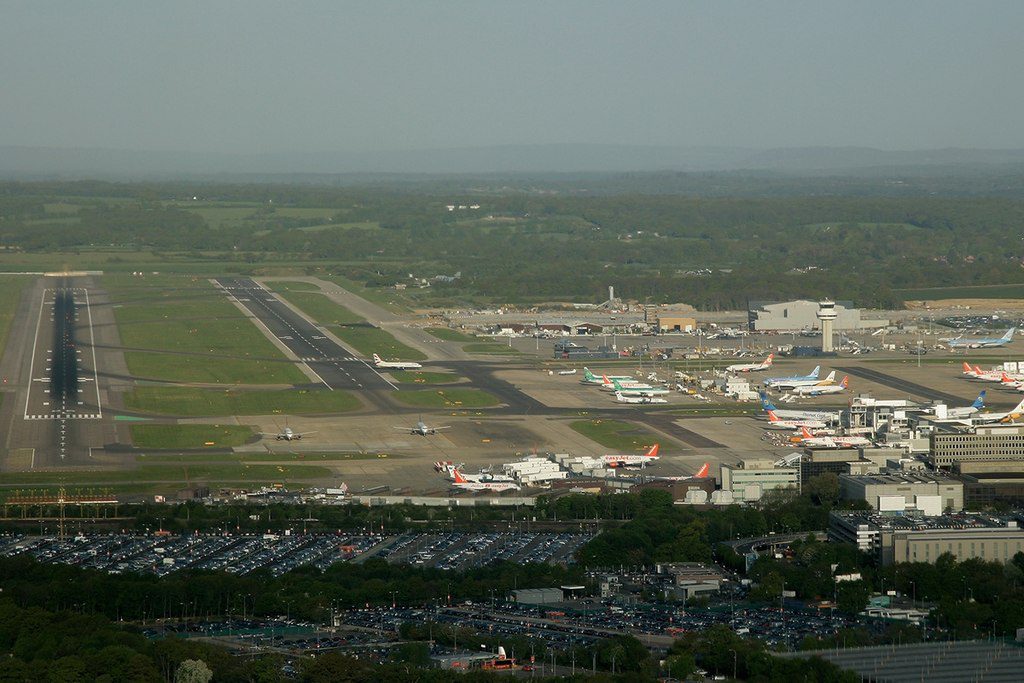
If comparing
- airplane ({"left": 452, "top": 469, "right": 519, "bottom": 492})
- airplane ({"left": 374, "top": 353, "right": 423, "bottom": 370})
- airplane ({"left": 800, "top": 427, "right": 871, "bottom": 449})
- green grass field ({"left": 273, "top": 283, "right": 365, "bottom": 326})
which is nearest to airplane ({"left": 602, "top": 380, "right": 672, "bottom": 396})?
airplane ({"left": 374, "top": 353, "right": 423, "bottom": 370})

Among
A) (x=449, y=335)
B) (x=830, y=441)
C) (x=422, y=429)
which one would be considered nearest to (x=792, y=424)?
(x=830, y=441)

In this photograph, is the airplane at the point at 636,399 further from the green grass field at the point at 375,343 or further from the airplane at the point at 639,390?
the green grass field at the point at 375,343

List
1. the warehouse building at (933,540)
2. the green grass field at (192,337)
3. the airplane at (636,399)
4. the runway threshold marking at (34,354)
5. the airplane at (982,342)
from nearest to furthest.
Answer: the warehouse building at (933,540) < the runway threshold marking at (34,354) < the airplane at (636,399) < the green grass field at (192,337) < the airplane at (982,342)

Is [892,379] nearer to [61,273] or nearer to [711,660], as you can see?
[711,660]

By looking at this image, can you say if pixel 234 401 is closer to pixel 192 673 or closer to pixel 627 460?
pixel 627 460

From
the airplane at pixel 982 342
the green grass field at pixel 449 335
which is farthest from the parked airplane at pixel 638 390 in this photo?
the green grass field at pixel 449 335
